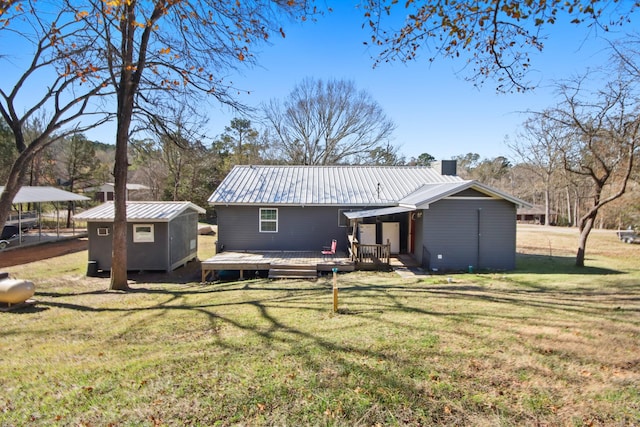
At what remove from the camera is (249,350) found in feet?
16.6

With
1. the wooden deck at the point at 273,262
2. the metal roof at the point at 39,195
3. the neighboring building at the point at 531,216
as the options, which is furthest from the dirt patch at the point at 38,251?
the neighboring building at the point at 531,216

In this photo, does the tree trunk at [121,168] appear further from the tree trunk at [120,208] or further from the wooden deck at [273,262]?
the wooden deck at [273,262]

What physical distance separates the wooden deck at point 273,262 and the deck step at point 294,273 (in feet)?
0.27

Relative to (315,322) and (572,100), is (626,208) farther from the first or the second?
(315,322)

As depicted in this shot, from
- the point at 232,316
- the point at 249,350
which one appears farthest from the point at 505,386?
the point at 232,316

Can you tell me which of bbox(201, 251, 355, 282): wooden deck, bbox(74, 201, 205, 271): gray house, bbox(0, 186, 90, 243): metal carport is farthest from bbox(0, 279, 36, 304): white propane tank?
bbox(0, 186, 90, 243): metal carport

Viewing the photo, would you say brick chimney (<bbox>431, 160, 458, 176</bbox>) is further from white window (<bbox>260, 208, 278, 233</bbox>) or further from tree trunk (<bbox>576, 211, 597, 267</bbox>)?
white window (<bbox>260, 208, 278, 233</bbox>)

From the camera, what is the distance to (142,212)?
47.5ft

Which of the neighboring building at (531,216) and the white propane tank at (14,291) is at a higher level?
the neighboring building at (531,216)

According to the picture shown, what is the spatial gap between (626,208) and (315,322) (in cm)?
2755

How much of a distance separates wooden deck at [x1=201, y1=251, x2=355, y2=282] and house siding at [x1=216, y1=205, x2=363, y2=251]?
1.27 metres

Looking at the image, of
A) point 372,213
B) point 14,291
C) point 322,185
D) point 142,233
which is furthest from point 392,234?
point 14,291

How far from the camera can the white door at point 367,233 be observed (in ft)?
49.9

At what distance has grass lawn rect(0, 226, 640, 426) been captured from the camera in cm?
351
